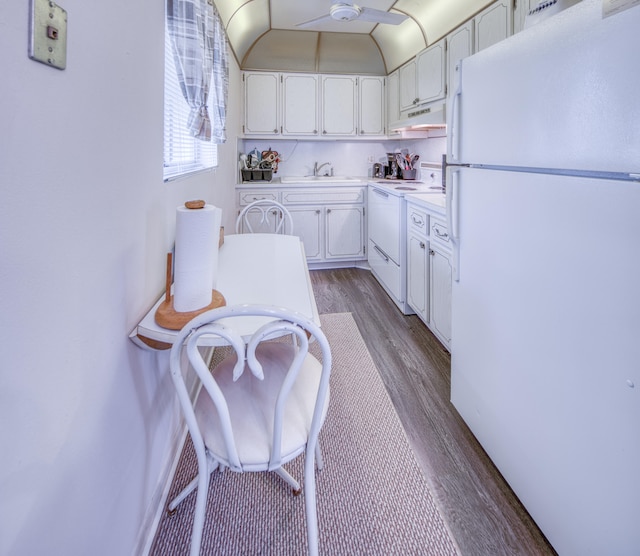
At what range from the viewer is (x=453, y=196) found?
1.68 m

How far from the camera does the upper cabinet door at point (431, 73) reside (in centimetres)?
316

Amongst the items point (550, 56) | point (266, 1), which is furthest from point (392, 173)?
point (550, 56)

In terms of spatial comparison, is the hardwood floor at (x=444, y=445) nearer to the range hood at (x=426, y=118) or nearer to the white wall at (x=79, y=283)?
the white wall at (x=79, y=283)

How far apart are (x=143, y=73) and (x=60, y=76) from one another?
0.59 m

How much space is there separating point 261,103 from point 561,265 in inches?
160

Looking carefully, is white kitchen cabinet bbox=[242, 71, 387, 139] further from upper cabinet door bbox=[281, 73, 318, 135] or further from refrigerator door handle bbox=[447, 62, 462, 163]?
refrigerator door handle bbox=[447, 62, 462, 163]

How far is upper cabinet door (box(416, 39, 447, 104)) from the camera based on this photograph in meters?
3.16

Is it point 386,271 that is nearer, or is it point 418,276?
point 418,276

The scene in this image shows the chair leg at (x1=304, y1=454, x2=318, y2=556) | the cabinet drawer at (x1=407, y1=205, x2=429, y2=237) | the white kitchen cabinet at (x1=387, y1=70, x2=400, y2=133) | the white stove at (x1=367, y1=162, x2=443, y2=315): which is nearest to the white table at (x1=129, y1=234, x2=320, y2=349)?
the chair leg at (x1=304, y1=454, x2=318, y2=556)

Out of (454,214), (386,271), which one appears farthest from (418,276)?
(454,214)

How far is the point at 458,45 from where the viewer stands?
290 centimetres

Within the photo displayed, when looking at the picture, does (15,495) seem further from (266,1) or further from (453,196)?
(266,1)

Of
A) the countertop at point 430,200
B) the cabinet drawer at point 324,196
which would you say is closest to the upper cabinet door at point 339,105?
the cabinet drawer at point 324,196

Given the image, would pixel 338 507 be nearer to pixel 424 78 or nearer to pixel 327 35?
pixel 424 78
